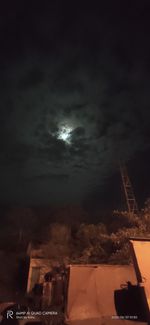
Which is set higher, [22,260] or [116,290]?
[22,260]

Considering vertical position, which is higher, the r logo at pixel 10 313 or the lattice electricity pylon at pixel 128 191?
the lattice electricity pylon at pixel 128 191

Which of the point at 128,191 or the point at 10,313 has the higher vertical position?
the point at 128,191

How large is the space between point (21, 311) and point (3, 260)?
21.2 metres

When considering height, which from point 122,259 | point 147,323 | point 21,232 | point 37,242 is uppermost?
point 21,232

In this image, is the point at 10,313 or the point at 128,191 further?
the point at 128,191

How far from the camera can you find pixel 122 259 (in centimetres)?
1525

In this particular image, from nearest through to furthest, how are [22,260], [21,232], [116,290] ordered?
[116,290] < [22,260] < [21,232]

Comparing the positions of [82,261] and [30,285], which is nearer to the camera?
[82,261]

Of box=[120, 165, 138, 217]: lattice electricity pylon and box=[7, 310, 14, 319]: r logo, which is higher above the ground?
box=[120, 165, 138, 217]: lattice electricity pylon

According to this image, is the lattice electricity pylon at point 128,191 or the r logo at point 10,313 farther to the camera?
the lattice electricity pylon at point 128,191

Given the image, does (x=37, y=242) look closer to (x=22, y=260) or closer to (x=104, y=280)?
(x=22, y=260)

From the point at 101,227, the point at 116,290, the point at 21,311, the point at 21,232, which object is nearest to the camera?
the point at 116,290

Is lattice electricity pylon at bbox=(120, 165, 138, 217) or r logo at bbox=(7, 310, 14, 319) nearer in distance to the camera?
r logo at bbox=(7, 310, 14, 319)

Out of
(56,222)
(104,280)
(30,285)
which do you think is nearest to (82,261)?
(30,285)
